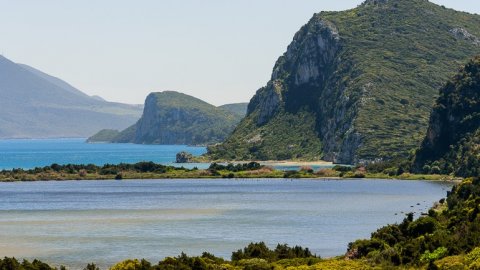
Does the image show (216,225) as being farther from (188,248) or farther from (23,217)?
(23,217)

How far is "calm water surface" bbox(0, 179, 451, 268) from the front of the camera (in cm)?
11456

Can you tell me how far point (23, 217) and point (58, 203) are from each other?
103ft

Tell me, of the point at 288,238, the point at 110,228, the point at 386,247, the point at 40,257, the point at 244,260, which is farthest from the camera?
the point at 110,228

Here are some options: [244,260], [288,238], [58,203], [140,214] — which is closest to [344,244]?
[288,238]

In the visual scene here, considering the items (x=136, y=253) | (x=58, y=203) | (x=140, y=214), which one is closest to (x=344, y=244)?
(x=136, y=253)

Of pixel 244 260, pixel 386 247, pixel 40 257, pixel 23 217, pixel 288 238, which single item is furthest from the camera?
pixel 23 217

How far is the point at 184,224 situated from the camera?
146 metres

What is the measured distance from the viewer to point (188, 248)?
114m

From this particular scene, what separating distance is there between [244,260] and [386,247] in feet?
45.4

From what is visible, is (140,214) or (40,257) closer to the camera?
(40,257)

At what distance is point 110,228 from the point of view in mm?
143125

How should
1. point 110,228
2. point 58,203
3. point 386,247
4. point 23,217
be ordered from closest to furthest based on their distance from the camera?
point 386,247 → point 110,228 → point 23,217 → point 58,203

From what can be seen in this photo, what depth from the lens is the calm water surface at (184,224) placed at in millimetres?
114562

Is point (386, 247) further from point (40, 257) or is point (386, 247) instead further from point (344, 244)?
point (40, 257)
